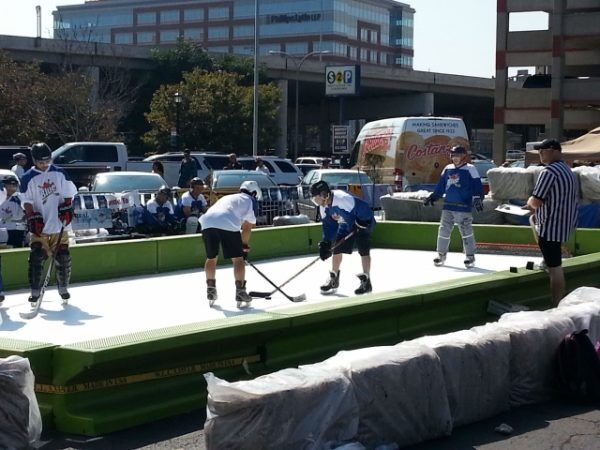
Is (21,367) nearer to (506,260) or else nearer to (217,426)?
(217,426)

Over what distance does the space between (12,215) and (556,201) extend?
8499 mm

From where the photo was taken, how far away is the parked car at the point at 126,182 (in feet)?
71.9

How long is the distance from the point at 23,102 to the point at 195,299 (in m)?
31.5

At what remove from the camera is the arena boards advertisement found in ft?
88.2

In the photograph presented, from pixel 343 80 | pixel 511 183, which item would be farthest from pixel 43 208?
pixel 343 80

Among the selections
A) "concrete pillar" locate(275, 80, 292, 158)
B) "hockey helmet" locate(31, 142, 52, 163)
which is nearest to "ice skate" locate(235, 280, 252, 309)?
"hockey helmet" locate(31, 142, 52, 163)

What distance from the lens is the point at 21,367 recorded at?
6.42 m

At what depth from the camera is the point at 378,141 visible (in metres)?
28.1

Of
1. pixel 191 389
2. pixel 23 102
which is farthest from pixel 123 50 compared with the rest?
pixel 191 389

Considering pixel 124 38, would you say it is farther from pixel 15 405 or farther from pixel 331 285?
pixel 15 405

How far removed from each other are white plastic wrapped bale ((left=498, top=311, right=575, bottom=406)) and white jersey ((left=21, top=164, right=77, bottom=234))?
5389 millimetres

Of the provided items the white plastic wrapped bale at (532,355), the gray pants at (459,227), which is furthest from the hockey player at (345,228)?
the white plastic wrapped bale at (532,355)

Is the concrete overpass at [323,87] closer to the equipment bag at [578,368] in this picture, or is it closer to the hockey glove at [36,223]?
the hockey glove at [36,223]

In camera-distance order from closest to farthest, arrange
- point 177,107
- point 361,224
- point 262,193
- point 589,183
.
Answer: point 361,224 < point 589,183 < point 262,193 < point 177,107
